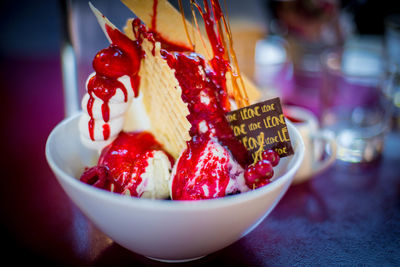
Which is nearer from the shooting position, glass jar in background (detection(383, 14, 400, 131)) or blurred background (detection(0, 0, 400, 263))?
blurred background (detection(0, 0, 400, 263))

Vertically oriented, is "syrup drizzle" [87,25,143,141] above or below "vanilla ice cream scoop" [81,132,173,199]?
above

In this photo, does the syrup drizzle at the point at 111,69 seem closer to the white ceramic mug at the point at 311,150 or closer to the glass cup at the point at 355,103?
the white ceramic mug at the point at 311,150

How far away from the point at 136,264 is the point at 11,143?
2.18ft

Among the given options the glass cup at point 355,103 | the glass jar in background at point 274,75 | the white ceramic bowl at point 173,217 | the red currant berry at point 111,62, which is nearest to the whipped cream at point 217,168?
the white ceramic bowl at point 173,217

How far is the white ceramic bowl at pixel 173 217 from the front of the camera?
0.52 m

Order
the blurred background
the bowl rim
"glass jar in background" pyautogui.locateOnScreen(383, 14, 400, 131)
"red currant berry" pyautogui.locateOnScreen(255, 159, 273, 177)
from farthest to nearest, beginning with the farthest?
"glass jar in background" pyautogui.locateOnScreen(383, 14, 400, 131)
the blurred background
"red currant berry" pyautogui.locateOnScreen(255, 159, 273, 177)
the bowl rim

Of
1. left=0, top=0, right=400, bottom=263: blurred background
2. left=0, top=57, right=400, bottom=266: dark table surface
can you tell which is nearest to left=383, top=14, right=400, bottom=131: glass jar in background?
left=0, top=0, right=400, bottom=263: blurred background

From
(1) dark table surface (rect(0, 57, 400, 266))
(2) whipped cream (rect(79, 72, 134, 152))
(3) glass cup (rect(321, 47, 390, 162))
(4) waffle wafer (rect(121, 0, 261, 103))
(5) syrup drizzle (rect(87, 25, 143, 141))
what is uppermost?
(4) waffle wafer (rect(121, 0, 261, 103))

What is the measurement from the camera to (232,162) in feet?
2.49

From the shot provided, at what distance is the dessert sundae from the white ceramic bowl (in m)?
0.12

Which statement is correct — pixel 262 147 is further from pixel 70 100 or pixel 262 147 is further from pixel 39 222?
pixel 70 100

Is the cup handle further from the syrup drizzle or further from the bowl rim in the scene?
the syrup drizzle

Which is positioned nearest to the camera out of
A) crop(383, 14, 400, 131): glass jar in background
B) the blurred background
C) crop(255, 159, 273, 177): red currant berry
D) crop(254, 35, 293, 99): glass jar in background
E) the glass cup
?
crop(255, 159, 273, 177): red currant berry

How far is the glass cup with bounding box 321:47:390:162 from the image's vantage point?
114 centimetres
